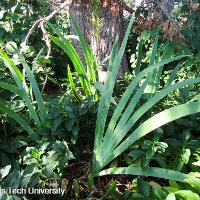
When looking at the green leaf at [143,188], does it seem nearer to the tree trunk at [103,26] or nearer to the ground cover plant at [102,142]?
the ground cover plant at [102,142]

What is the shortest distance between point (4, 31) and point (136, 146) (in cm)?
253

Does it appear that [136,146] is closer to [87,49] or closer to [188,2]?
[87,49]

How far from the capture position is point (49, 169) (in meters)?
1.52

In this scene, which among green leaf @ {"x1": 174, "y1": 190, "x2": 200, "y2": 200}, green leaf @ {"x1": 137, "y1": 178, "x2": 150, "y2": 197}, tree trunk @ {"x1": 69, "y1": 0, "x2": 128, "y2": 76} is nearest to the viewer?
green leaf @ {"x1": 174, "y1": 190, "x2": 200, "y2": 200}

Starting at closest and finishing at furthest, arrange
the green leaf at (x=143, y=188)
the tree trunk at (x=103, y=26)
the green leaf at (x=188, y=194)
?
the green leaf at (x=188, y=194)
the green leaf at (x=143, y=188)
the tree trunk at (x=103, y=26)

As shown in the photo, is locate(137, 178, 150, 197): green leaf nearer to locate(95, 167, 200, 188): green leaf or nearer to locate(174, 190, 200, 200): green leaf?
locate(95, 167, 200, 188): green leaf

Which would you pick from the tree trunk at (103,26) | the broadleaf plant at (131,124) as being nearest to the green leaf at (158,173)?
the broadleaf plant at (131,124)

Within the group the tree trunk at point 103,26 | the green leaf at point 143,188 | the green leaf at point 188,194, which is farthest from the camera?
the tree trunk at point 103,26

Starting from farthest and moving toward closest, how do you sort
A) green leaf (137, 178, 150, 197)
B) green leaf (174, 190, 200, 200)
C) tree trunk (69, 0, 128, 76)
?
tree trunk (69, 0, 128, 76), green leaf (137, 178, 150, 197), green leaf (174, 190, 200, 200)

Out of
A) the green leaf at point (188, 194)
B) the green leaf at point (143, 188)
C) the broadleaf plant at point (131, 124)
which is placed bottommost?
the green leaf at point (188, 194)

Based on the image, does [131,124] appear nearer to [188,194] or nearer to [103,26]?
[188,194]

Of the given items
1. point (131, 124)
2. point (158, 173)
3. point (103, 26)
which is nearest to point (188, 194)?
point (158, 173)

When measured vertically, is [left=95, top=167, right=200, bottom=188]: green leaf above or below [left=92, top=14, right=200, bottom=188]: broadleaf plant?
below

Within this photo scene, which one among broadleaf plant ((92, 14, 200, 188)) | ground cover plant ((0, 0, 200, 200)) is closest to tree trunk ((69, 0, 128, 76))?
ground cover plant ((0, 0, 200, 200))
